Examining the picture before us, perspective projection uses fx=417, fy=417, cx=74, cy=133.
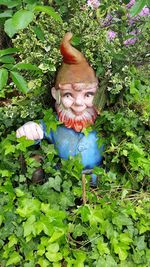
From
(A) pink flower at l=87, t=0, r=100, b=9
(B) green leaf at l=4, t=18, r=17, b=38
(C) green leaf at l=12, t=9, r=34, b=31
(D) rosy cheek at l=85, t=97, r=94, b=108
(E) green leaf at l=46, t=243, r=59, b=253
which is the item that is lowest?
(E) green leaf at l=46, t=243, r=59, b=253

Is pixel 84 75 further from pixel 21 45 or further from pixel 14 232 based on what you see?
pixel 14 232

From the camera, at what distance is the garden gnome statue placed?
1.78 m

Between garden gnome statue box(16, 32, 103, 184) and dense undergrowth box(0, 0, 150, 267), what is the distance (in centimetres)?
4

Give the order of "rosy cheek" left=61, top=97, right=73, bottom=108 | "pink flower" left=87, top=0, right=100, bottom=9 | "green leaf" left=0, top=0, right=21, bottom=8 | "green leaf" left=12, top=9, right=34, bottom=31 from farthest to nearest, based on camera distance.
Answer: "pink flower" left=87, top=0, right=100, bottom=9, "rosy cheek" left=61, top=97, right=73, bottom=108, "green leaf" left=0, top=0, right=21, bottom=8, "green leaf" left=12, top=9, right=34, bottom=31

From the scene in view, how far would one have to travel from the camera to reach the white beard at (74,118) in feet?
6.06

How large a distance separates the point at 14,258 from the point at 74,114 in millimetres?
664

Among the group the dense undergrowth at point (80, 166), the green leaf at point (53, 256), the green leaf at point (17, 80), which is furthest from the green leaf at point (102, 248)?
the green leaf at point (17, 80)

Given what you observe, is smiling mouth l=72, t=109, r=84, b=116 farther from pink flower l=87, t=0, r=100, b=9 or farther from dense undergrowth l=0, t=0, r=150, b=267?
pink flower l=87, t=0, r=100, b=9

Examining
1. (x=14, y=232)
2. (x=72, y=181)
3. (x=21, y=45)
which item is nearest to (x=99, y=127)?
(x=72, y=181)

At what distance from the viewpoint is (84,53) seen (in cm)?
183

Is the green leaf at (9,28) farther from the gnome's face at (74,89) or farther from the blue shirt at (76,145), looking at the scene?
the blue shirt at (76,145)

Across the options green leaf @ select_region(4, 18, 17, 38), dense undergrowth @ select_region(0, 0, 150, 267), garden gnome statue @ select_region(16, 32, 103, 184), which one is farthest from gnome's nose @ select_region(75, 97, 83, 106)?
green leaf @ select_region(4, 18, 17, 38)

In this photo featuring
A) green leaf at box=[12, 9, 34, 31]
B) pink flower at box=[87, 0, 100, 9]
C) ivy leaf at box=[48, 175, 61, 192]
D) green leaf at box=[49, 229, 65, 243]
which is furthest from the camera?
pink flower at box=[87, 0, 100, 9]

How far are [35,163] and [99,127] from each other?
35cm
